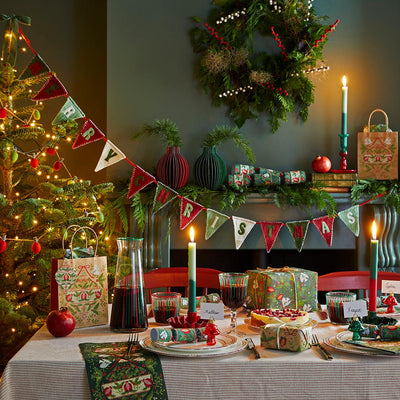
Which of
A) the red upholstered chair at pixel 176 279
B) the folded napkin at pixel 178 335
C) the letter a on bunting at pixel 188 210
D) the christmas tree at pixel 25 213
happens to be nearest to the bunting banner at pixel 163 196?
the letter a on bunting at pixel 188 210

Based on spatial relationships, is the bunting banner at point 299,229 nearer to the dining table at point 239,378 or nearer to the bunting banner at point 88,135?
the bunting banner at point 88,135

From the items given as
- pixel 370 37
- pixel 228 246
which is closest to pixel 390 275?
pixel 228 246

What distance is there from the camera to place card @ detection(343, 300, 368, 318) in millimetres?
1361

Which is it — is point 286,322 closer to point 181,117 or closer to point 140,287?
point 140,287

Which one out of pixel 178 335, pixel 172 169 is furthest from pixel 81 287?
pixel 172 169

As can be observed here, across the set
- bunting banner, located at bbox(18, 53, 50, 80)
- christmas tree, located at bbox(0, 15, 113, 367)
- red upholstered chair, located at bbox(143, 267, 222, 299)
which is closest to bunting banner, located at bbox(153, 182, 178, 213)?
christmas tree, located at bbox(0, 15, 113, 367)

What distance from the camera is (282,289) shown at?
149 cm

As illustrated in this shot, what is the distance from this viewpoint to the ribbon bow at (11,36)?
2711 mm

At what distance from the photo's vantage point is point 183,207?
113 inches

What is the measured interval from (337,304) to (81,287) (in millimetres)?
667

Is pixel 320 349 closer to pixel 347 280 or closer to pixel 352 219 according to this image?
pixel 347 280

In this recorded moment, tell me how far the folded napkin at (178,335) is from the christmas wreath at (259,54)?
2.35 meters

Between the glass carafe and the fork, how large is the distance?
414mm

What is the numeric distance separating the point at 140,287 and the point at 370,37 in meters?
2.81
